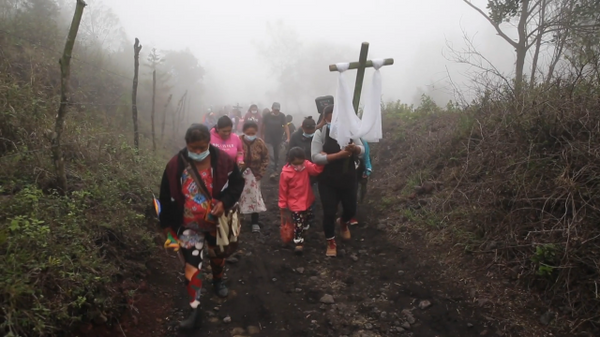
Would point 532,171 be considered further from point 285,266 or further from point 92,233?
point 92,233

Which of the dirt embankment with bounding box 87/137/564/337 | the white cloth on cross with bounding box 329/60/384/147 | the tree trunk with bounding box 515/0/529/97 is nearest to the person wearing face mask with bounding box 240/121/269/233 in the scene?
the dirt embankment with bounding box 87/137/564/337

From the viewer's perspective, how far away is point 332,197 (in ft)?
16.0

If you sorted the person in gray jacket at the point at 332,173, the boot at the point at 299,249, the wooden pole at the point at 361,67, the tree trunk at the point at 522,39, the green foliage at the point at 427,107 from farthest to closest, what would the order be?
the green foliage at the point at 427,107
the tree trunk at the point at 522,39
the boot at the point at 299,249
the person in gray jacket at the point at 332,173
the wooden pole at the point at 361,67

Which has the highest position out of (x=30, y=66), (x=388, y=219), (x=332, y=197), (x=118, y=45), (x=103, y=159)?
(x=118, y=45)

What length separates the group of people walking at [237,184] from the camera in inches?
130

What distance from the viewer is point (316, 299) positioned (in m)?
3.87

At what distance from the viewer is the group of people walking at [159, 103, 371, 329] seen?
330 centimetres

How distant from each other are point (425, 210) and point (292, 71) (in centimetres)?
3974

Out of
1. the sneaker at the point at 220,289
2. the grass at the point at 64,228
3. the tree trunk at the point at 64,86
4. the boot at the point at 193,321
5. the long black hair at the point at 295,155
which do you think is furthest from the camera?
the long black hair at the point at 295,155

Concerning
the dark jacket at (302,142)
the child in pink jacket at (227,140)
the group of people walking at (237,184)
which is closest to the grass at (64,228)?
the group of people walking at (237,184)

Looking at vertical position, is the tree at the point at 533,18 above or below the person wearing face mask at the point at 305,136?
above

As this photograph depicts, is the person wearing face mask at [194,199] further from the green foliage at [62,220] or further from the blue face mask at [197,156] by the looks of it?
the green foliage at [62,220]

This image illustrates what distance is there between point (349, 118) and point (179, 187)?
217 cm

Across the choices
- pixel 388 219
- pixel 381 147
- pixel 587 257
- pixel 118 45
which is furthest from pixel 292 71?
pixel 587 257
